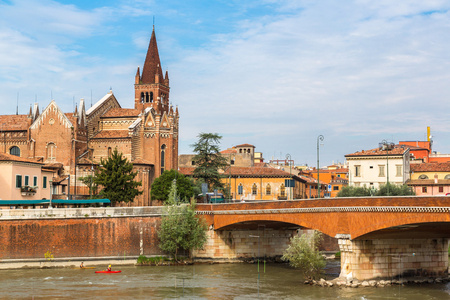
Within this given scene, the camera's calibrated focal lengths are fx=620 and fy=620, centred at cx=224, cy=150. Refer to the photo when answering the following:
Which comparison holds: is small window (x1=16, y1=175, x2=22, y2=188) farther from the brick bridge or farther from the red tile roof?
the red tile roof

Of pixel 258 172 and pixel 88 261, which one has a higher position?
pixel 258 172

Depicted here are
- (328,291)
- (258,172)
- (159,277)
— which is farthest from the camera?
(258,172)

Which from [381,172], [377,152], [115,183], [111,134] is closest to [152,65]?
[111,134]

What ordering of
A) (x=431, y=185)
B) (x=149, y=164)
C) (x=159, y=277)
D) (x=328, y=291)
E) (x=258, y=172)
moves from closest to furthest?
(x=328, y=291) < (x=159, y=277) < (x=431, y=185) < (x=149, y=164) < (x=258, y=172)

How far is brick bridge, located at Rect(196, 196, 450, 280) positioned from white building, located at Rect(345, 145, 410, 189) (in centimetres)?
2690

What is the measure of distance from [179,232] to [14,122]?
47.9 metres

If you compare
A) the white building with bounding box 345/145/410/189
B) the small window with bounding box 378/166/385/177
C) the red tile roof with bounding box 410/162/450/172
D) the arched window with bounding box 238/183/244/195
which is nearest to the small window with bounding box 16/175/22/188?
the white building with bounding box 345/145/410/189

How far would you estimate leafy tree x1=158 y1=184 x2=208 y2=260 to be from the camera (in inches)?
1938

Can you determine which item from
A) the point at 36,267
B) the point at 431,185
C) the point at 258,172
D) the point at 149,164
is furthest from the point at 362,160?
the point at 36,267

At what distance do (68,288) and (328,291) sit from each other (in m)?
16.1

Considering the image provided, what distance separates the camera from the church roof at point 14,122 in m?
86.4

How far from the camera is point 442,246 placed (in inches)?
1713

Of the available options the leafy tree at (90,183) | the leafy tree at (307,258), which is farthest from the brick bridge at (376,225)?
the leafy tree at (90,183)

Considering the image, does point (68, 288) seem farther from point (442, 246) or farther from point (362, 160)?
point (362, 160)
